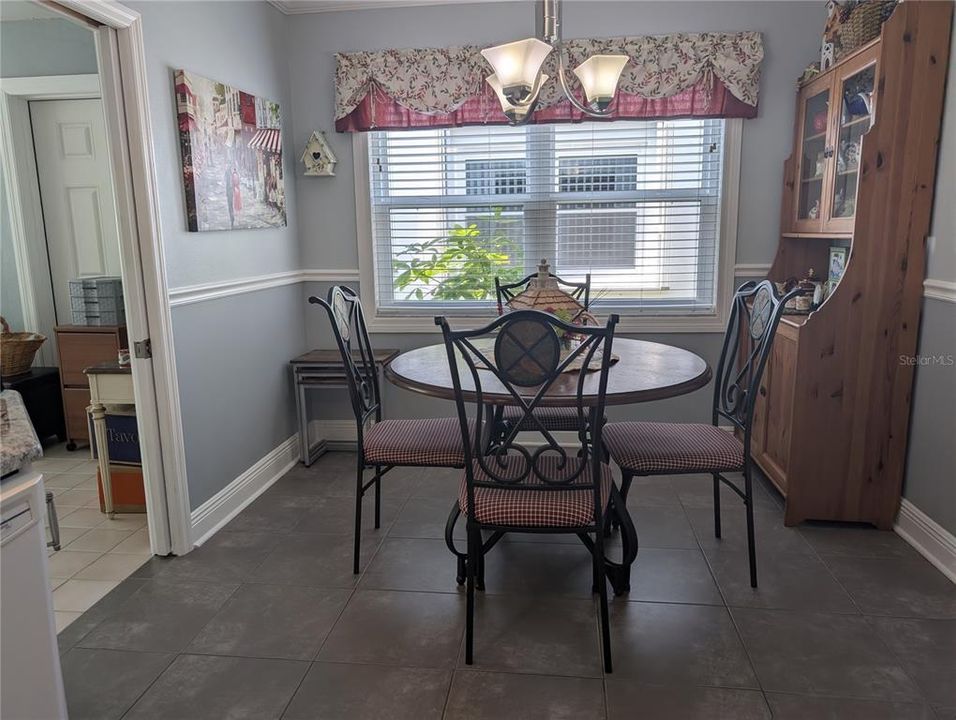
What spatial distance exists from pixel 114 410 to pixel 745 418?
2.59 metres

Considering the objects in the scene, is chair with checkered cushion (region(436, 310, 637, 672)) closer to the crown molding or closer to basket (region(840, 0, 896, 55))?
basket (region(840, 0, 896, 55))

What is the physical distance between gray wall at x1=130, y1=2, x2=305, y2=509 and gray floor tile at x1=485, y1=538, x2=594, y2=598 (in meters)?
1.27

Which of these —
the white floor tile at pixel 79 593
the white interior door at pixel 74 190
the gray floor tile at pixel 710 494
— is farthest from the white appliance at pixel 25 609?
the white interior door at pixel 74 190

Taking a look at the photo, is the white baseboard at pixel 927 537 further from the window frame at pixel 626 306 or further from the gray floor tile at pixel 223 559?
the gray floor tile at pixel 223 559

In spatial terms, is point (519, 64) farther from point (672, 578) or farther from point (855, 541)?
point (855, 541)

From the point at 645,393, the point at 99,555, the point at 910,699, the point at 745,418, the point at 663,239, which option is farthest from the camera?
the point at 663,239

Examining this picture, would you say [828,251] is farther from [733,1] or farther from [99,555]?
[99,555]

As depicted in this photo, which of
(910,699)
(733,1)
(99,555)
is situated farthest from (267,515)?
(733,1)

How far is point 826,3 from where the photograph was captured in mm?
3250

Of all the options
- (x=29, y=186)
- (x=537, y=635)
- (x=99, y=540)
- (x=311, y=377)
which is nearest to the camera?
(x=537, y=635)

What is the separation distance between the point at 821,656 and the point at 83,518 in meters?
2.97

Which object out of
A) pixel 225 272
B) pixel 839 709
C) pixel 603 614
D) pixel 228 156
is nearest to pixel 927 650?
pixel 839 709

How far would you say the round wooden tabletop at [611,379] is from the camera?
1.96 m

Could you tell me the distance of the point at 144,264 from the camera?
2.43 m
